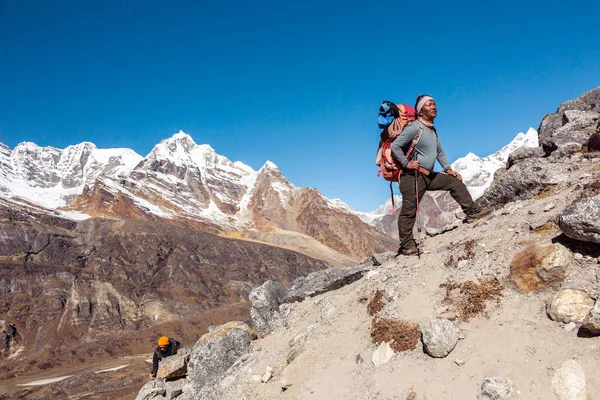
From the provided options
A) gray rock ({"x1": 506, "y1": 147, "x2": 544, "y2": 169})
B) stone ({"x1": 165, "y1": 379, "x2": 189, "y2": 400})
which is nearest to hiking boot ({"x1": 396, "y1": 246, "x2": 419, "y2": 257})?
gray rock ({"x1": 506, "y1": 147, "x2": 544, "y2": 169})

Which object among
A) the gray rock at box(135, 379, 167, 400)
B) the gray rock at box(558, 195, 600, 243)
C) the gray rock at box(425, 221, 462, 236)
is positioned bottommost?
the gray rock at box(135, 379, 167, 400)

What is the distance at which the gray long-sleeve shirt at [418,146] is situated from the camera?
7.95 m

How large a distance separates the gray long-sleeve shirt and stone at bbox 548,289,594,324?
12.0ft

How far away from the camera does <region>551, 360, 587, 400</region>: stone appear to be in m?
4.25

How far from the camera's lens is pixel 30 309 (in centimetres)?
11806

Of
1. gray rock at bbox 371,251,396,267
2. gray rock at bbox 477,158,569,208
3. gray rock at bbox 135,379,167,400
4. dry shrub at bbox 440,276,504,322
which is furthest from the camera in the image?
gray rock at bbox 135,379,167,400

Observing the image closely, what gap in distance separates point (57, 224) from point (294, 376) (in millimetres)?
182537

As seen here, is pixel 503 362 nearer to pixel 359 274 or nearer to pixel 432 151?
pixel 432 151

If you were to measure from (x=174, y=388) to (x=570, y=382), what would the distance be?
950 cm

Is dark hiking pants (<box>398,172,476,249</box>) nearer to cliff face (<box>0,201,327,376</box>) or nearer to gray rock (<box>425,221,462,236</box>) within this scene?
gray rock (<box>425,221,462,236</box>)

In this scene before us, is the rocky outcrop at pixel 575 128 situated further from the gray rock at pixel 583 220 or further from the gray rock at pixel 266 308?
the gray rock at pixel 266 308

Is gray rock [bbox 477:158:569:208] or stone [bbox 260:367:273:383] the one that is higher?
gray rock [bbox 477:158:569:208]

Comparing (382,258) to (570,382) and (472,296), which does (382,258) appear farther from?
(570,382)

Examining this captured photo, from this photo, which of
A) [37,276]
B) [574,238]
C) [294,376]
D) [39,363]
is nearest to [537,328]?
[574,238]
